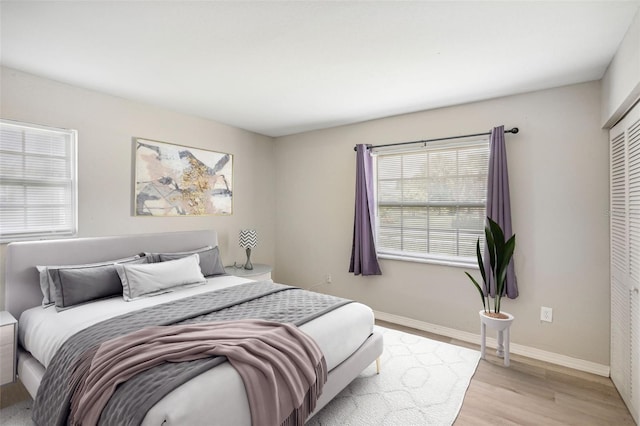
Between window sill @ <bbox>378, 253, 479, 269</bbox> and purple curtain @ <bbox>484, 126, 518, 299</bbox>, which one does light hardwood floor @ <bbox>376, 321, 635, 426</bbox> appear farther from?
window sill @ <bbox>378, 253, 479, 269</bbox>

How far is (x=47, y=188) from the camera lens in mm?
2682

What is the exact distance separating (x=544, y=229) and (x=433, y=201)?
40.7 inches

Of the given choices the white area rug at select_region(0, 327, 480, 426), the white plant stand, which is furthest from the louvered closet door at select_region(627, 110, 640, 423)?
the white area rug at select_region(0, 327, 480, 426)

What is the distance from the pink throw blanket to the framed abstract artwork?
6.37ft

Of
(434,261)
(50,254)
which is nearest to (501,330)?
(434,261)

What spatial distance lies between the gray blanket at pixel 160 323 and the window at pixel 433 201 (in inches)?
59.5

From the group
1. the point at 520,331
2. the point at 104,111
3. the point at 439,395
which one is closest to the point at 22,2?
the point at 104,111

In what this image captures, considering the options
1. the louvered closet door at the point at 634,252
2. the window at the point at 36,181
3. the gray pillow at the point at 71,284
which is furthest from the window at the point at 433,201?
the window at the point at 36,181

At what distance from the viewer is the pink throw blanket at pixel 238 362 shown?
141 cm

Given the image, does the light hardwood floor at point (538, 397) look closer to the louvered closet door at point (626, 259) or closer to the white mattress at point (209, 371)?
the louvered closet door at point (626, 259)

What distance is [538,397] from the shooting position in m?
2.22

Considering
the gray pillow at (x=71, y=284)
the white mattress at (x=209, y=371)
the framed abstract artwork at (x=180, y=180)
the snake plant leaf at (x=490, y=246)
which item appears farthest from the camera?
the framed abstract artwork at (x=180, y=180)

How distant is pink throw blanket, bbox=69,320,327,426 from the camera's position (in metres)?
1.41

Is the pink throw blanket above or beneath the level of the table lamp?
beneath
